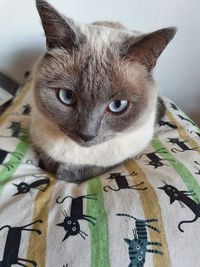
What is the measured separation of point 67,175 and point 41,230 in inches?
10.8

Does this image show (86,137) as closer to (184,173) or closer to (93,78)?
(93,78)

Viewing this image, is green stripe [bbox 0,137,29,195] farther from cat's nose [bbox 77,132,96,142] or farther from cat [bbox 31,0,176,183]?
cat's nose [bbox 77,132,96,142]

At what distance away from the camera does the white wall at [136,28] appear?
151 centimetres

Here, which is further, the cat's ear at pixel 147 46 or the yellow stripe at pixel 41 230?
the cat's ear at pixel 147 46

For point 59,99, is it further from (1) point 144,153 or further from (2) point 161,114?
(2) point 161,114

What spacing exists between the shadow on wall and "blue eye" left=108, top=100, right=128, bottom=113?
2.97 ft

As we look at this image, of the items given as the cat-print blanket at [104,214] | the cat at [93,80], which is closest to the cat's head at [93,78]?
the cat at [93,80]

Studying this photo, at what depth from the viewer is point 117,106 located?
0.85m

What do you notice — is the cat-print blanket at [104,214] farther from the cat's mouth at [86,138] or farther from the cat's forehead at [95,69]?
the cat's forehead at [95,69]

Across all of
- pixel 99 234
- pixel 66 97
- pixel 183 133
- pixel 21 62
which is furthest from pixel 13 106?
pixel 99 234

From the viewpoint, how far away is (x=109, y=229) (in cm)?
72

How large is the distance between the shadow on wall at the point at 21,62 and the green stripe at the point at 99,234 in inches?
39.9

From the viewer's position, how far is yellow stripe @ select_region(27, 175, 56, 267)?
673 millimetres

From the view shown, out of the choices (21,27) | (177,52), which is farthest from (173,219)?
(21,27)
